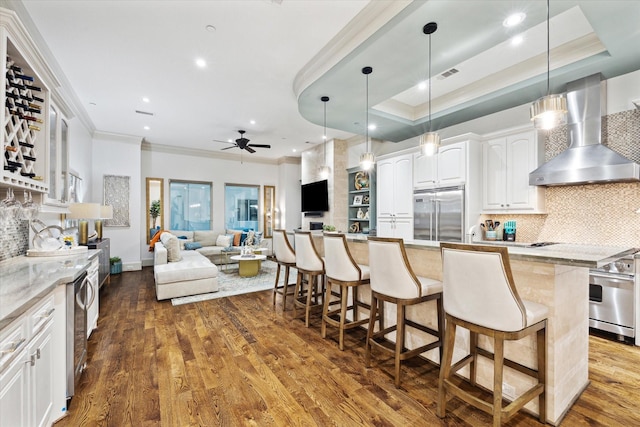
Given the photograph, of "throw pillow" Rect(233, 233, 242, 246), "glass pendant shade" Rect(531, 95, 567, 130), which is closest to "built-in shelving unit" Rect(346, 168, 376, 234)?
"throw pillow" Rect(233, 233, 242, 246)

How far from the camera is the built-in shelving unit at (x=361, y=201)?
6.18 metres

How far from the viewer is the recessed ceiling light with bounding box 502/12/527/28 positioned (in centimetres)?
233

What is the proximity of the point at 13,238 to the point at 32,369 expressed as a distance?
6.57ft

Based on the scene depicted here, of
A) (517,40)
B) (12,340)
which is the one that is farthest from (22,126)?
(517,40)

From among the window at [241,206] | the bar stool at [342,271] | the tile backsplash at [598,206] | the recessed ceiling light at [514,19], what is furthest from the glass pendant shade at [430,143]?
the window at [241,206]

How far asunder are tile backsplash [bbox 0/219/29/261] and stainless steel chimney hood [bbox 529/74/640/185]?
5.62 metres

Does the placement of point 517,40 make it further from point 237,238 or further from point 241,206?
point 241,206

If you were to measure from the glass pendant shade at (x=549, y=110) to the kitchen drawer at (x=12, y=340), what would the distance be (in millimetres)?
3339

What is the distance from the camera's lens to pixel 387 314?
9.16 ft

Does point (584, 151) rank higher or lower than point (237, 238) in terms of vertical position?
higher

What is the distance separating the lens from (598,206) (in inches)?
132

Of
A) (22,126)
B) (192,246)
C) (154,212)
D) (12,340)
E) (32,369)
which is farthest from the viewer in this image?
(154,212)

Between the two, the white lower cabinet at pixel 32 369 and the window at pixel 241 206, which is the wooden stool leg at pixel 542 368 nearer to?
the white lower cabinet at pixel 32 369

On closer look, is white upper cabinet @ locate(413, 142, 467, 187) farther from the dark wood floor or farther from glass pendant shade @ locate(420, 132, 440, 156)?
the dark wood floor
